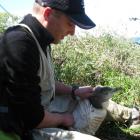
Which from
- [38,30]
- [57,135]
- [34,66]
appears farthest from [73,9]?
[57,135]

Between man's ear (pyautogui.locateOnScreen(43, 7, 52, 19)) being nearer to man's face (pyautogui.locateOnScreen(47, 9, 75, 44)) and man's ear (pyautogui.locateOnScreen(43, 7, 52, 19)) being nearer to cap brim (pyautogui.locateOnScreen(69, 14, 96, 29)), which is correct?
man's face (pyautogui.locateOnScreen(47, 9, 75, 44))

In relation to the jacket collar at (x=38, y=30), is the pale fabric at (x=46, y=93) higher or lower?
lower

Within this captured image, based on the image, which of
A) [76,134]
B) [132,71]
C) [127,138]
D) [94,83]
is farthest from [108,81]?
[76,134]

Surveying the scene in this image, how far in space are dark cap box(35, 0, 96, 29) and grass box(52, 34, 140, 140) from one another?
2268 mm

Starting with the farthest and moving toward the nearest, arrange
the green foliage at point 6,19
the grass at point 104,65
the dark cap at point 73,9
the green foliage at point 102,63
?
the green foliage at point 6,19 → the green foliage at point 102,63 → the grass at point 104,65 → the dark cap at point 73,9

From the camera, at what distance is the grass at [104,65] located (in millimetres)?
6777

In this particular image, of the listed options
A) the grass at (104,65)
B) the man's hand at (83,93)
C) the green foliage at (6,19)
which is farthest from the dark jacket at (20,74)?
the green foliage at (6,19)

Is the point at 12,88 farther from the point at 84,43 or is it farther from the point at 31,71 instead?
the point at 84,43

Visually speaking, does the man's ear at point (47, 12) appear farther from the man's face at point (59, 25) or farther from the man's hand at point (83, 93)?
the man's hand at point (83, 93)

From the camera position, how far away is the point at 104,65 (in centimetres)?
751

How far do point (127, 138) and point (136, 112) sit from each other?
20.0 inches

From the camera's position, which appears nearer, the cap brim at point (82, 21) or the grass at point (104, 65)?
the cap brim at point (82, 21)

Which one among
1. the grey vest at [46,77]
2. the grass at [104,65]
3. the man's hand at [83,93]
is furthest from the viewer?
the grass at [104,65]

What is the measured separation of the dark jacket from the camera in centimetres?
363
